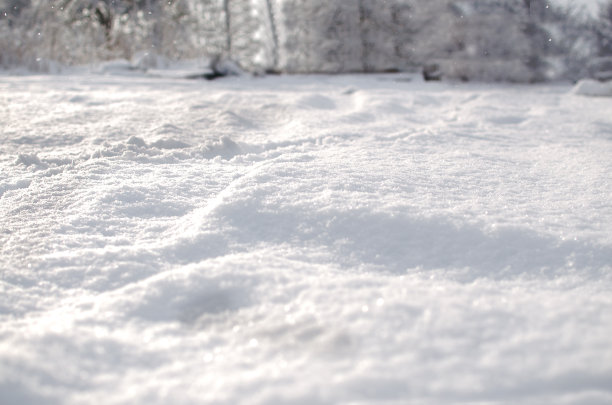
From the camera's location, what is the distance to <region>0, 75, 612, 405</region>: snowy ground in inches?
22.0

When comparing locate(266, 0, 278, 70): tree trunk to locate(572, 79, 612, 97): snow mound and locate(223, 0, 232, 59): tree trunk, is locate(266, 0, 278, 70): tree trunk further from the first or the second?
locate(572, 79, 612, 97): snow mound

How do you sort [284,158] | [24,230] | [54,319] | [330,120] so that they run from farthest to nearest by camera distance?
1. [330,120]
2. [284,158]
3. [24,230]
4. [54,319]

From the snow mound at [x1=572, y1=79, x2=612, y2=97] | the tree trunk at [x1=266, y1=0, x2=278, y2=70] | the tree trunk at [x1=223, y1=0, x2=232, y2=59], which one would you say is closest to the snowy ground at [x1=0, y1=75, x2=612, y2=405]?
the snow mound at [x1=572, y1=79, x2=612, y2=97]

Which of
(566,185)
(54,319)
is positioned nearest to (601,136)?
(566,185)

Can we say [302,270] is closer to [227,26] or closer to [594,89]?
[594,89]

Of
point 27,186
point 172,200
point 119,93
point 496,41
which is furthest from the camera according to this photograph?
point 496,41

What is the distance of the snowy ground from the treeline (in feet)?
13.6

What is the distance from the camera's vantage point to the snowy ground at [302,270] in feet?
1.84

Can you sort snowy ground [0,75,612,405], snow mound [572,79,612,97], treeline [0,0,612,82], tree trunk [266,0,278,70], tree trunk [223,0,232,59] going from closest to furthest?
snowy ground [0,75,612,405], snow mound [572,79,612,97], treeline [0,0,612,82], tree trunk [223,0,232,59], tree trunk [266,0,278,70]

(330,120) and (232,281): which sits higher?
(330,120)

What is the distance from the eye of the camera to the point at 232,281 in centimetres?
77

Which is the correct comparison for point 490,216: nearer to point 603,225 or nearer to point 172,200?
point 603,225

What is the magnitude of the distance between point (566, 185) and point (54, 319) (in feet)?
4.05

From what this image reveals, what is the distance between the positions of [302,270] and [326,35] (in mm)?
7228
